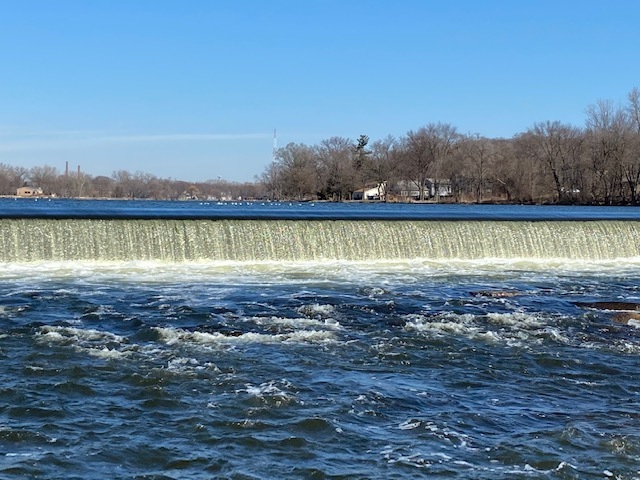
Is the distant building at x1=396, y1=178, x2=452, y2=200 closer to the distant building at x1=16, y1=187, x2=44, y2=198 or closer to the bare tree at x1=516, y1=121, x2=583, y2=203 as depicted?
the bare tree at x1=516, y1=121, x2=583, y2=203

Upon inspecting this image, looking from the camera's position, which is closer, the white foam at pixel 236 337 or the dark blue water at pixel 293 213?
the white foam at pixel 236 337

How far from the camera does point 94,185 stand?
121 meters

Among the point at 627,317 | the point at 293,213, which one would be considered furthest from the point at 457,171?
the point at 627,317

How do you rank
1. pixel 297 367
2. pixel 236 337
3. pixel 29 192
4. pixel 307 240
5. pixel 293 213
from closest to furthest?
pixel 297 367 < pixel 236 337 < pixel 307 240 < pixel 293 213 < pixel 29 192

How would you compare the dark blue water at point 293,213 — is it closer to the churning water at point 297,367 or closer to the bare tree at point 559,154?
the churning water at point 297,367

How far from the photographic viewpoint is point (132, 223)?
1962 centimetres

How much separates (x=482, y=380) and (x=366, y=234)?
43.0 ft

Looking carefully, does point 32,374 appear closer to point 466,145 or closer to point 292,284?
point 292,284

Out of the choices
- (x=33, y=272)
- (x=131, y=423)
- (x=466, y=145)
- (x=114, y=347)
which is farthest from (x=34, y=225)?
(x=466, y=145)

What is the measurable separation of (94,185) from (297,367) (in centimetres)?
11855

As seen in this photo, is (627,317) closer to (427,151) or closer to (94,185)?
(427,151)

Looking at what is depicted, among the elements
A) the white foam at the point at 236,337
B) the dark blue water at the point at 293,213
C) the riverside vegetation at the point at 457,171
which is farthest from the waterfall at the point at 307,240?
the riverside vegetation at the point at 457,171

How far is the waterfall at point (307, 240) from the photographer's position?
18.9 metres

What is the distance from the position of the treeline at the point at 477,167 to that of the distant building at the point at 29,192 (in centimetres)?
3354
